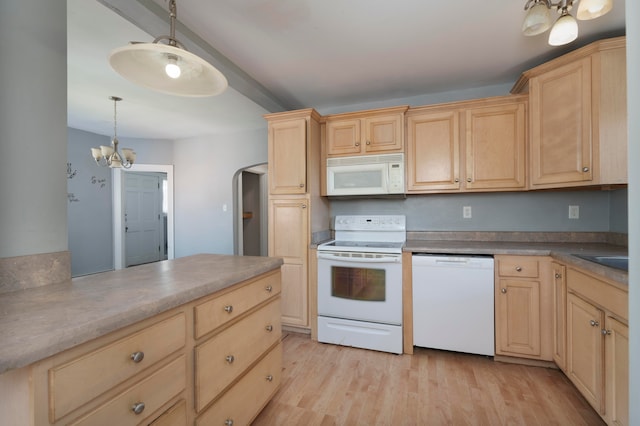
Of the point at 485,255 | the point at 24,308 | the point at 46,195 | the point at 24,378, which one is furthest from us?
the point at 485,255

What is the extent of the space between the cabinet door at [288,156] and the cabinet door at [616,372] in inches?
86.3

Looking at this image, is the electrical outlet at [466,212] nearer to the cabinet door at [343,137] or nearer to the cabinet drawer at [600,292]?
the cabinet drawer at [600,292]

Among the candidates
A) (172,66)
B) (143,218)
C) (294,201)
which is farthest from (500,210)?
(143,218)

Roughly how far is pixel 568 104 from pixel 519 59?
0.57m

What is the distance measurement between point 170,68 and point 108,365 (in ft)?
3.27

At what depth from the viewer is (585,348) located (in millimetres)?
1614

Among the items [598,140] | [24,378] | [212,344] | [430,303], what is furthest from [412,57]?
[24,378]

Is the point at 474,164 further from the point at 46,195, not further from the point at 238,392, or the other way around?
the point at 46,195

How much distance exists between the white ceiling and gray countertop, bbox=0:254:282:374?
154cm

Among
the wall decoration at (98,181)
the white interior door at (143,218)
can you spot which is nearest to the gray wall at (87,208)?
the wall decoration at (98,181)

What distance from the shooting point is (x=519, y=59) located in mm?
2324

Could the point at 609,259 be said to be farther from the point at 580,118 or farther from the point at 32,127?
the point at 32,127

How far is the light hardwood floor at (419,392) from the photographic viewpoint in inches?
63.7

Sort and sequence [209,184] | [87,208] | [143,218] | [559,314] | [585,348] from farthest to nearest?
[143,218] < [209,184] < [87,208] < [559,314] < [585,348]
